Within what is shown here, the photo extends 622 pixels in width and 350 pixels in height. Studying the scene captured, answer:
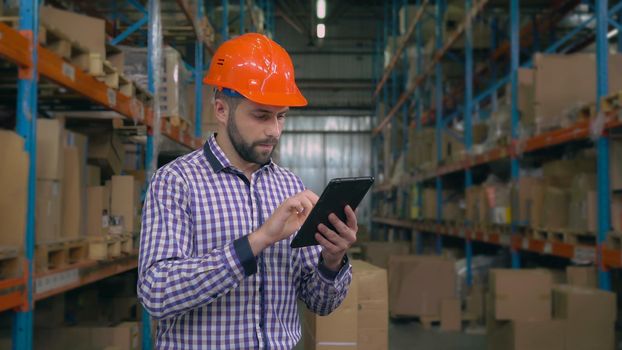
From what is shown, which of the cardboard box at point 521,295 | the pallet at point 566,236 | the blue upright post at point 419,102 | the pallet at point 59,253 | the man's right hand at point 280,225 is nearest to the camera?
the man's right hand at point 280,225

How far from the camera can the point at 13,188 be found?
9.16ft

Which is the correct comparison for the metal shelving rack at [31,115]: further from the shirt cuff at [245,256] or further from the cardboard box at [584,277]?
the cardboard box at [584,277]

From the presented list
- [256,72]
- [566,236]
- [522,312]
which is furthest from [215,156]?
[566,236]

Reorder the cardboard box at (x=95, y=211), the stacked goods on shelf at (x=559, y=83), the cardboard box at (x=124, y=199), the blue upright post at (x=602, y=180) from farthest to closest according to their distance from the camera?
the stacked goods on shelf at (x=559, y=83)
the blue upright post at (x=602, y=180)
the cardboard box at (x=124, y=199)
the cardboard box at (x=95, y=211)

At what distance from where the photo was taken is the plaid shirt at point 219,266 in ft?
5.12

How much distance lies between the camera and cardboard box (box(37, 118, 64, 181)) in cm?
322

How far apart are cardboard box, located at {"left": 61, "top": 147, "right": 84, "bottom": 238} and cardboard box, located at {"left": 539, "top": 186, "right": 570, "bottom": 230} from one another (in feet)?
13.0

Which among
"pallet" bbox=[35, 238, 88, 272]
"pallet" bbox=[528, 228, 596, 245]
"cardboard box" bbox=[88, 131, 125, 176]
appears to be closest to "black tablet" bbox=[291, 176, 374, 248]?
"pallet" bbox=[35, 238, 88, 272]

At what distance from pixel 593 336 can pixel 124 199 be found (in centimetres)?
360

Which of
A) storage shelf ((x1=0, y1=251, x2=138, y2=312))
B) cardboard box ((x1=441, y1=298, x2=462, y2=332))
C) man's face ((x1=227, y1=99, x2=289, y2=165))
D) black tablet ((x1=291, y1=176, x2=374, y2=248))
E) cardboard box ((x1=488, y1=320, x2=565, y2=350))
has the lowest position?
cardboard box ((x1=441, y1=298, x2=462, y2=332))

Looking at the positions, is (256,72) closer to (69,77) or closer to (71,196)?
(69,77)

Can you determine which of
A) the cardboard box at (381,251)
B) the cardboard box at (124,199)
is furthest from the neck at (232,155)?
the cardboard box at (381,251)

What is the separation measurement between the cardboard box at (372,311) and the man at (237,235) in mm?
2235

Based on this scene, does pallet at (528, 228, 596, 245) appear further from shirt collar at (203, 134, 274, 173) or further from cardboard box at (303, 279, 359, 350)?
shirt collar at (203, 134, 274, 173)
